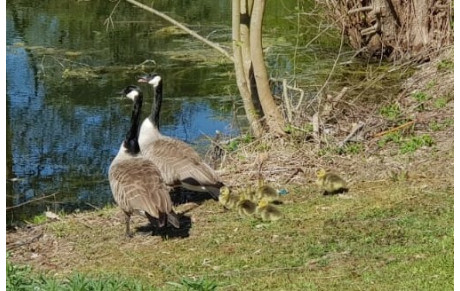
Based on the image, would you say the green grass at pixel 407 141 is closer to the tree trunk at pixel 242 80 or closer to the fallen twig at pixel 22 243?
the tree trunk at pixel 242 80

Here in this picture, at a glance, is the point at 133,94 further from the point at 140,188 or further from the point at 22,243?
the point at 22,243

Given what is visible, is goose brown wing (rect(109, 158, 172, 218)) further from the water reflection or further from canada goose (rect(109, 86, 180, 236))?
the water reflection

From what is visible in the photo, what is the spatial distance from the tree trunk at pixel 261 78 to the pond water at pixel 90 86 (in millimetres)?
1312

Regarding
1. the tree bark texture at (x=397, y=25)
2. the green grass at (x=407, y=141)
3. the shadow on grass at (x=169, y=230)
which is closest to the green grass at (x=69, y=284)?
the shadow on grass at (x=169, y=230)

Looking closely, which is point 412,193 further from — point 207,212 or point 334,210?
point 207,212

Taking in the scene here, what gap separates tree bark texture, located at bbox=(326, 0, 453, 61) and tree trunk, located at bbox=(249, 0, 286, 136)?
5.71m

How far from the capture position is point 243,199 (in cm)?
966

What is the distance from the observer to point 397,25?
813 inches

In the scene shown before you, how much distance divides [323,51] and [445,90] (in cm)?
839

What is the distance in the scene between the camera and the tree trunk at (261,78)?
1267cm

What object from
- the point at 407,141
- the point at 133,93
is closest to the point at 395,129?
the point at 407,141

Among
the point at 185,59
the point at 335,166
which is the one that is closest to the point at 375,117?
the point at 335,166

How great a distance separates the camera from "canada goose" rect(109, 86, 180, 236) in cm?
877

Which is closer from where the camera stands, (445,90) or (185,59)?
(445,90)
